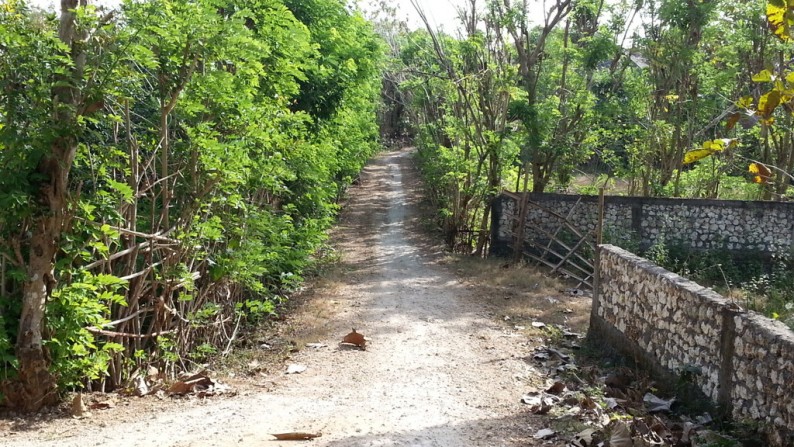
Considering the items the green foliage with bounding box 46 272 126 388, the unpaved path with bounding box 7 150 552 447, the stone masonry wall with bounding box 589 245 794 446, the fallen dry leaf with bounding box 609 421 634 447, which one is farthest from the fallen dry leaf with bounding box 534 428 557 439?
the green foliage with bounding box 46 272 126 388

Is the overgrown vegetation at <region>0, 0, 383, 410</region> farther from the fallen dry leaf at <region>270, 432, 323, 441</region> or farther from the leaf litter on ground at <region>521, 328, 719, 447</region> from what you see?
the leaf litter on ground at <region>521, 328, 719, 447</region>

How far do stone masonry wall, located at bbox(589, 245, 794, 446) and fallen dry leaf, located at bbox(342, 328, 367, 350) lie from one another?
3.25 m

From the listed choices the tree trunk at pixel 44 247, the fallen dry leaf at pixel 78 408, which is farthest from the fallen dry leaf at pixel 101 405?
the tree trunk at pixel 44 247

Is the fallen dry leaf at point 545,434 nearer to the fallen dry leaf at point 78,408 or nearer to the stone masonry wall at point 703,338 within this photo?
the stone masonry wall at point 703,338

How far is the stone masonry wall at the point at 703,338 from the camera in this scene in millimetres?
5656

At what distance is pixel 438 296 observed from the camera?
1437 centimetres

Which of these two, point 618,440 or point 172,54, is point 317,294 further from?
point 618,440

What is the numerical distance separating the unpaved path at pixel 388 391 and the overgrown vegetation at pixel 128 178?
3.25 ft

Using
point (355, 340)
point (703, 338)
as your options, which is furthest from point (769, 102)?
point (355, 340)

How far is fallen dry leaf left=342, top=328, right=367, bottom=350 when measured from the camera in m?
10.6

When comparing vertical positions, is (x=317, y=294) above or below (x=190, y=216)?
below

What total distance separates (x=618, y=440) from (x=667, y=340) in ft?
8.24

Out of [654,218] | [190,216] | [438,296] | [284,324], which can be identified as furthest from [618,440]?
[654,218]

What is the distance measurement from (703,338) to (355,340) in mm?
4994
